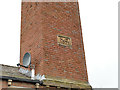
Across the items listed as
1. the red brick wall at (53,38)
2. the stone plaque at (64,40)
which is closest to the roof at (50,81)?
the red brick wall at (53,38)

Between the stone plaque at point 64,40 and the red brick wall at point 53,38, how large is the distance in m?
0.23

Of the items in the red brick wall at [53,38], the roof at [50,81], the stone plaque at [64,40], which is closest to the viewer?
the roof at [50,81]

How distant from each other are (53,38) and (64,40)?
2.76 feet

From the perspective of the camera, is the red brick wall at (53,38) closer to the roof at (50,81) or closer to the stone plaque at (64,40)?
the stone plaque at (64,40)

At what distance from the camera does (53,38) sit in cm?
1123

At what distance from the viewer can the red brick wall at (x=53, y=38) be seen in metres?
10.6

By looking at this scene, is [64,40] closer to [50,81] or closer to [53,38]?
[53,38]

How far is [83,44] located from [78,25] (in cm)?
143

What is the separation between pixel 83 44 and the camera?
12773 mm

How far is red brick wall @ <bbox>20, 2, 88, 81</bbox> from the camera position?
10.6 meters

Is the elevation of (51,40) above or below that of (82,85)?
above

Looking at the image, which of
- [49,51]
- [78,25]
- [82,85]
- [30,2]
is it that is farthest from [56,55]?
[30,2]

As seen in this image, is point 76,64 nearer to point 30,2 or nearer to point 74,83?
point 74,83

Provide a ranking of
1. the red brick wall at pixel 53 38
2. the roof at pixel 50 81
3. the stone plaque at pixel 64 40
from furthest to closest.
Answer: the stone plaque at pixel 64 40 → the red brick wall at pixel 53 38 → the roof at pixel 50 81
